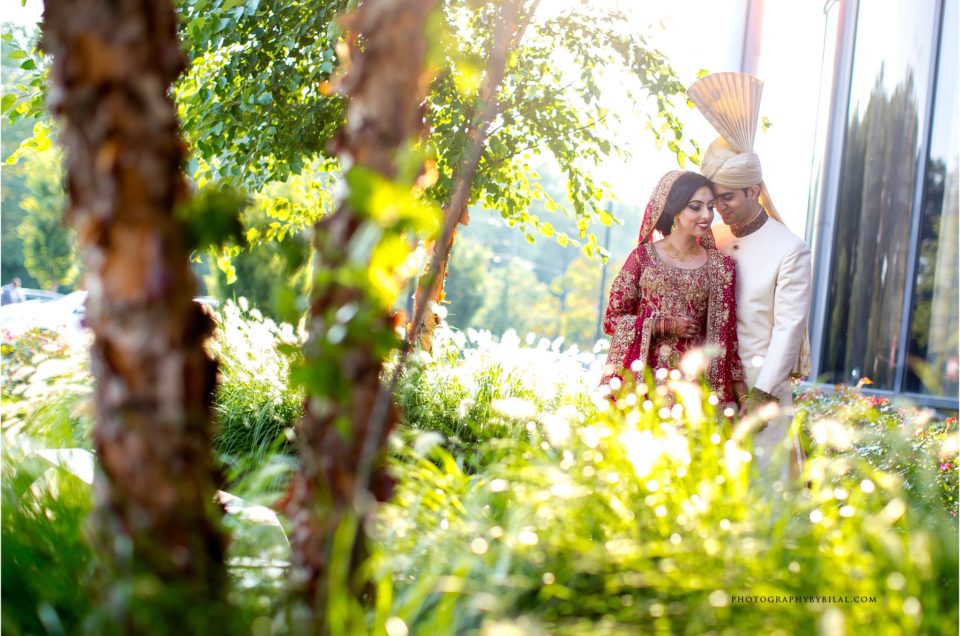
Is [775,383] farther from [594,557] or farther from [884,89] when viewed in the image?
[884,89]

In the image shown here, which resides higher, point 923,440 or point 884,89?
point 884,89

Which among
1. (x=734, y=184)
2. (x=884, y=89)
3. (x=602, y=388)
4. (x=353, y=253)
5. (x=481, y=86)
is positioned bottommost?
(x=602, y=388)

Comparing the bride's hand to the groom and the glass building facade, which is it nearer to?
the groom

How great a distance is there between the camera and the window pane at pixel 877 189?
914 centimetres

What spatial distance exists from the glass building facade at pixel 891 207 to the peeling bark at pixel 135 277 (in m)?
8.18

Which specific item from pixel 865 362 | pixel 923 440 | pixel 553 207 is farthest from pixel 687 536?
pixel 865 362

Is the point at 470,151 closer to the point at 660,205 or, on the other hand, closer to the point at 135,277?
the point at 660,205

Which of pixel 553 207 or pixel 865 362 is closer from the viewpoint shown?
pixel 553 207

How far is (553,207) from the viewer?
674cm

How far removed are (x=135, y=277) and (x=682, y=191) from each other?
2947mm

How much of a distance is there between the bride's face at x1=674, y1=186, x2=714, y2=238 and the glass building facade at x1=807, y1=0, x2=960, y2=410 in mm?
5403

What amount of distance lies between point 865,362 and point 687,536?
847cm

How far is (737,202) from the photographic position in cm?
404

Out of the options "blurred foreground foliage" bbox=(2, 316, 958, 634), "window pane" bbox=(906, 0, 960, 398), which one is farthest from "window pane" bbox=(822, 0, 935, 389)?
"blurred foreground foliage" bbox=(2, 316, 958, 634)
